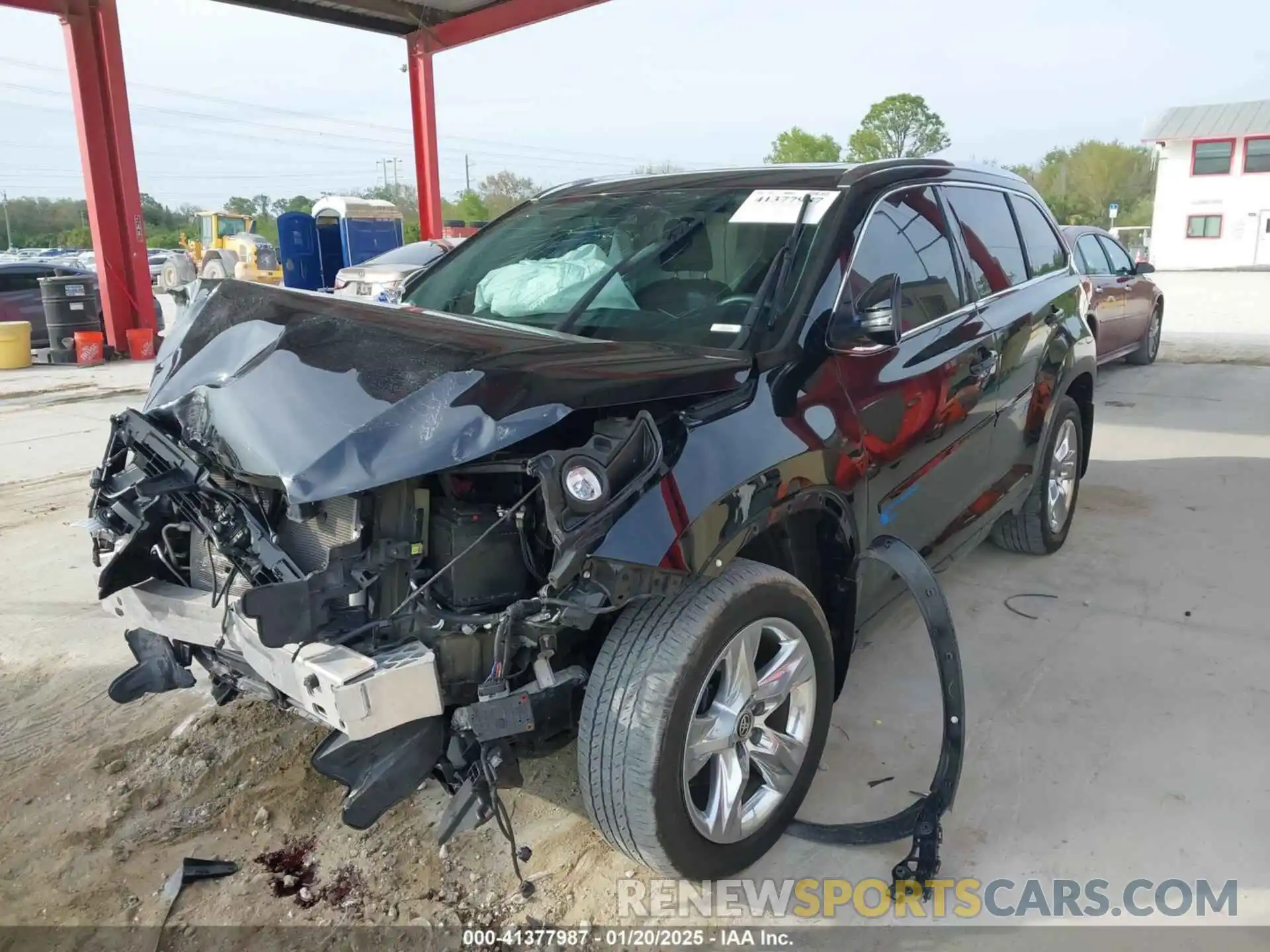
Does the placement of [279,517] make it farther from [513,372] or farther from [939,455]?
[939,455]

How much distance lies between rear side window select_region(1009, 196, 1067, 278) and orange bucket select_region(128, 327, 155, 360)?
42.3 feet

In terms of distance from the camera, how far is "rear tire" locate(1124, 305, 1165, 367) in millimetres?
11484

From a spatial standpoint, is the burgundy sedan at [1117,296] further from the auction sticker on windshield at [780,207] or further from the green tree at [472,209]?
the green tree at [472,209]

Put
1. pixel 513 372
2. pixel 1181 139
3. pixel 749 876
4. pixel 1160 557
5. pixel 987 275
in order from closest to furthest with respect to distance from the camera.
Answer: pixel 513 372
pixel 749 876
pixel 987 275
pixel 1160 557
pixel 1181 139

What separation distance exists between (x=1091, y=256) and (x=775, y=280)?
26.5 ft

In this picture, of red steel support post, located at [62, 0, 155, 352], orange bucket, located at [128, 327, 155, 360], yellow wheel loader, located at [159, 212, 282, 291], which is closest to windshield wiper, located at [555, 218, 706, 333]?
red steel support post, located at [62, 0, 155, 352]

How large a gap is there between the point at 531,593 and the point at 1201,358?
499 inches

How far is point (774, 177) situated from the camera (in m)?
3.43

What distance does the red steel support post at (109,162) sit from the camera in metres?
12.9

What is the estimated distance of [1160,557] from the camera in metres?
5.03

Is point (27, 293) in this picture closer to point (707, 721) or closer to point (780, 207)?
point (780, 207)

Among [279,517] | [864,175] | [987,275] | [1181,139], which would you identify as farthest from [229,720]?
[1181,139]

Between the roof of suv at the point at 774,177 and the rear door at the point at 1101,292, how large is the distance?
238 inches

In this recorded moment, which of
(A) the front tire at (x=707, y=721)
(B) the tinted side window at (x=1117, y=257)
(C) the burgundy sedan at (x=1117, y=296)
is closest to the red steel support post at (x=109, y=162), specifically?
(C) the burgundy sedan at (x=1117, y=296)
